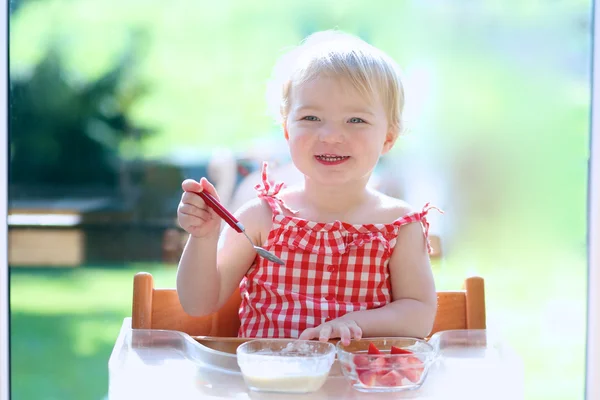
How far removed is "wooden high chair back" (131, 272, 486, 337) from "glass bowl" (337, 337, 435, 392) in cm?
28

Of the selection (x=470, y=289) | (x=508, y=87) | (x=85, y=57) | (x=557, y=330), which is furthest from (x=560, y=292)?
(x=85, y=57)

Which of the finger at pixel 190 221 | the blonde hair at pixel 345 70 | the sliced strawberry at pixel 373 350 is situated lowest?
the sliced strawberry at pixel 373 350

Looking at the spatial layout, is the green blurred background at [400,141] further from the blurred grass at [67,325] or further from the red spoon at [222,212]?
the red spoon at [222,212]

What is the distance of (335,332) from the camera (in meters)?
1.10

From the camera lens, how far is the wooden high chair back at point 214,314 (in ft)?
4.03

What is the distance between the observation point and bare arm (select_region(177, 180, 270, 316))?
46.9 inches

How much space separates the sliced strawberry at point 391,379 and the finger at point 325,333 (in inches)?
4.4

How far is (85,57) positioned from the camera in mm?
1925

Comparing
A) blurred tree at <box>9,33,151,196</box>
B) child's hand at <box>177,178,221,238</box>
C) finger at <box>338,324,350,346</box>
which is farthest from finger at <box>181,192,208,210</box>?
blurred tree at <box>9,33,151,196</box>

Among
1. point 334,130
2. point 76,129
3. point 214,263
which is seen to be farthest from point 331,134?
point 76,129

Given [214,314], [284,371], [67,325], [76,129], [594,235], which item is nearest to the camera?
[284,371]

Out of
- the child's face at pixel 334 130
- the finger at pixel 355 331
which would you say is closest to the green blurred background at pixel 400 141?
the child's face at pixel 334 130

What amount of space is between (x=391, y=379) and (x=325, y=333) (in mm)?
130

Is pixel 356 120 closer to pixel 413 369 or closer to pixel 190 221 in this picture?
pixel 190 221
